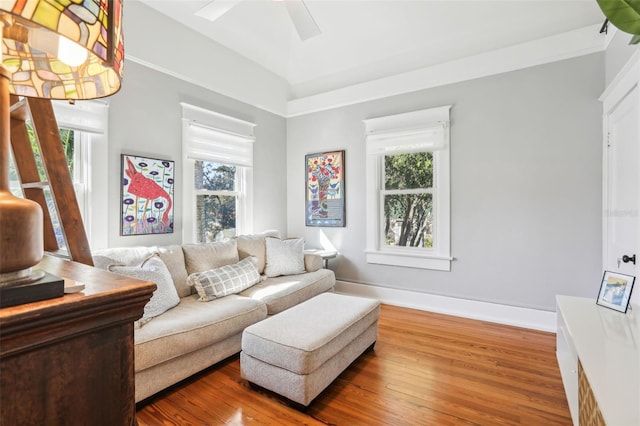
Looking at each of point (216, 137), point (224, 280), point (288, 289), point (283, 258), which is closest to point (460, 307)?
point (288, 289)

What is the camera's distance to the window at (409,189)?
3.60 metres

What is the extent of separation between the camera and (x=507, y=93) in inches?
128

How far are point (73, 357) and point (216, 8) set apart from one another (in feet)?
8.54

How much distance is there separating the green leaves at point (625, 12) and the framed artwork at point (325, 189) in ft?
10.9

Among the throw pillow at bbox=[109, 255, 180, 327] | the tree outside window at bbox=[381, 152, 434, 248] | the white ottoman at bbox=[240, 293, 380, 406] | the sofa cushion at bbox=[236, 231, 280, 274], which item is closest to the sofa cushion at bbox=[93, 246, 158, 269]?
the throw pillow at bbox=[109, 255, 180, 327]

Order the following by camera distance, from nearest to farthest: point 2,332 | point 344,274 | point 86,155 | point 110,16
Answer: point 2,332, point 110,16, point 86,155, point 344,274

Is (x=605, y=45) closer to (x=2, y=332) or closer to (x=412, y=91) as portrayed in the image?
(x=412, y=91)

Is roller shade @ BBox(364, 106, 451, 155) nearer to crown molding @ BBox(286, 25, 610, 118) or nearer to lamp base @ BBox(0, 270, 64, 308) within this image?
crown molding @ BBox(286, 25, 610, 118)

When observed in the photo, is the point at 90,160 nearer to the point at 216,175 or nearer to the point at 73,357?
the point at 216,175

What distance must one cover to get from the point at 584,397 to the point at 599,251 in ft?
6.50

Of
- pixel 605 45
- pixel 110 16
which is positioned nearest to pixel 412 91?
pixel 605 45

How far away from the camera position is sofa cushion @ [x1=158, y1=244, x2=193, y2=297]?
2.75 m

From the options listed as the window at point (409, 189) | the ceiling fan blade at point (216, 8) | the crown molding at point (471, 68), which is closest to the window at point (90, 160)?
the ceiling fan blade at point (216, 8)

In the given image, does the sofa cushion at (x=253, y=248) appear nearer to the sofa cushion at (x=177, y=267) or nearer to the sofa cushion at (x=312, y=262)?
the sofa cushion at (x=312, y=262)
